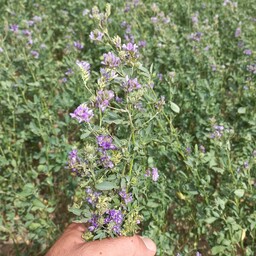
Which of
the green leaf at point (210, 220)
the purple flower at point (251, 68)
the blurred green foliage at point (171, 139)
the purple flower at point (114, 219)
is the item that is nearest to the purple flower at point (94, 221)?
the purple flower at point (114, 219)

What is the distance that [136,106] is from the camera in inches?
67.1

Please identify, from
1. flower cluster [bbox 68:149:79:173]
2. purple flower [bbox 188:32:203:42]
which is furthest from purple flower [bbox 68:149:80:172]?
purple flower [bbox 188:32:203:42]

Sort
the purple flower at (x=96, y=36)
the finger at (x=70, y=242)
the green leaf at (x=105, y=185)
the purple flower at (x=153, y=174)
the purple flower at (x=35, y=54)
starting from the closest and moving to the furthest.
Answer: the green leaf at (x=105, y=185) < the finger at (x=70, y=242) < the purple flower at (x=96, y=36) < the purple flower at (x=153, y=174) < the purple flower at (x=35, y=54)

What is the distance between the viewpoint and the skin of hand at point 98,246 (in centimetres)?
157

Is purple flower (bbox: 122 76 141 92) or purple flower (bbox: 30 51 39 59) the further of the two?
purple flower (bbox: 30 51 39 59)

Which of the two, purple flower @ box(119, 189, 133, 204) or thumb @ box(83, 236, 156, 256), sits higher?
purple flower @ box(119, 189, 133, 204)

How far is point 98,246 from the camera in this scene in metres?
1.57

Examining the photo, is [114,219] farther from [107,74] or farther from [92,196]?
[107,74]

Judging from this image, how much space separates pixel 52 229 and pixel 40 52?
1.97m

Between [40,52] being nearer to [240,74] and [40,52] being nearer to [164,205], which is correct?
[240,74]

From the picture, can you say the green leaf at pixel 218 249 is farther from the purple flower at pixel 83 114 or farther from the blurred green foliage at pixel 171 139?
the purple flower at pixel 83 114

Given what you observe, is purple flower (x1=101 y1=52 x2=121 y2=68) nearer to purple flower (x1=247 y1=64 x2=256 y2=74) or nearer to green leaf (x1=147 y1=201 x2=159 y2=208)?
green leaf (x1=147 y1=201 x2=159 y2=208)

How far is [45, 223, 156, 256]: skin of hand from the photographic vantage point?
1568 millimetres

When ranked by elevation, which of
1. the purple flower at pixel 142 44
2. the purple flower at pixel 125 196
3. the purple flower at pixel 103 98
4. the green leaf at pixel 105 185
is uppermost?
the purple flower at pixel 103 98
